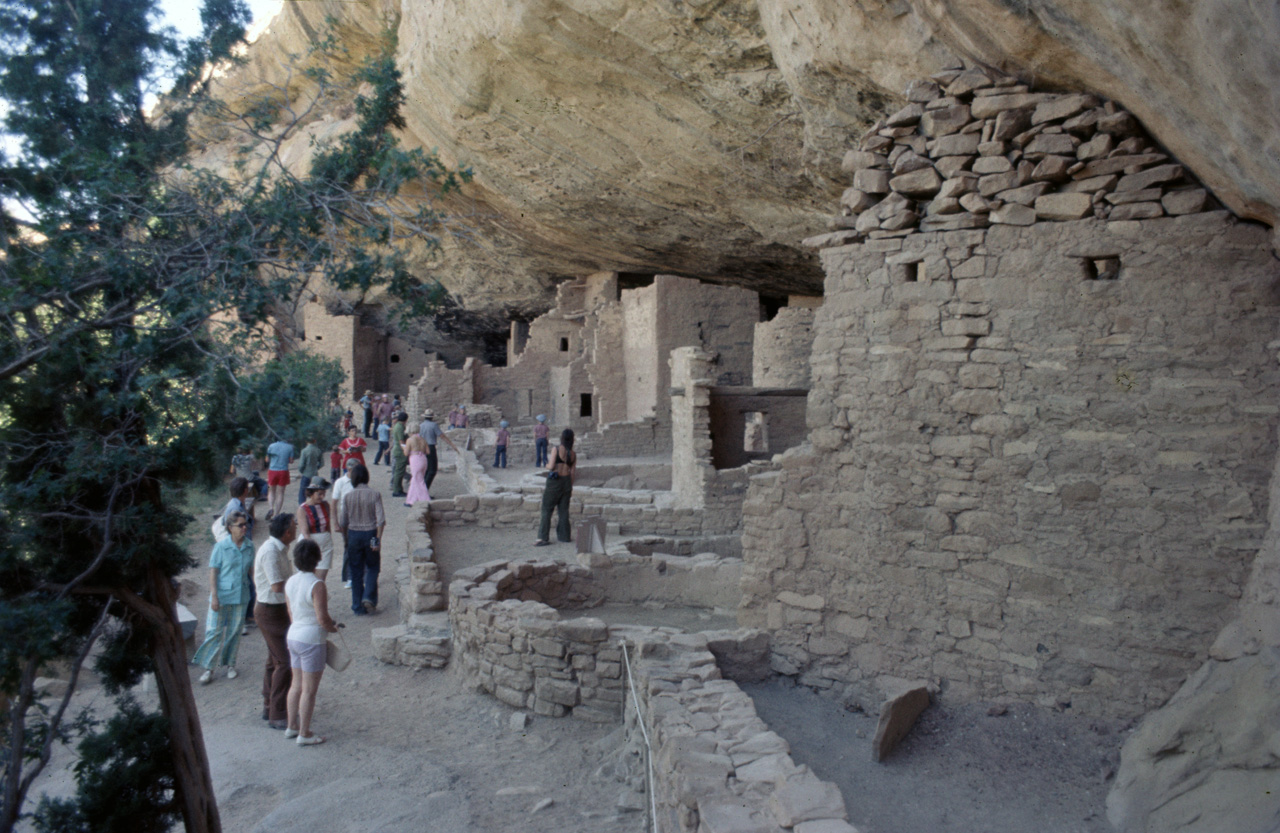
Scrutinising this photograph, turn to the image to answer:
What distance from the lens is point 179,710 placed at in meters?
4.08

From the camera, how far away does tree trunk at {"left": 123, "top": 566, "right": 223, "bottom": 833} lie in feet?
13.0

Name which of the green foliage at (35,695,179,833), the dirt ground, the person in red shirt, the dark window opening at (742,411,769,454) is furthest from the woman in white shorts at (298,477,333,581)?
the dark window opening at (742,411,769,454)

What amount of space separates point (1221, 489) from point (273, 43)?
1785 cm

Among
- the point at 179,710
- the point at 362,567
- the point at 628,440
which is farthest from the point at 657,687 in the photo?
the point at 628,440

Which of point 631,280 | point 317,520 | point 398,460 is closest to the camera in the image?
point 317,520

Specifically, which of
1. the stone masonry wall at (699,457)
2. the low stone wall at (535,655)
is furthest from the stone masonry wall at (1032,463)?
the stone masonry wall at (699,457)

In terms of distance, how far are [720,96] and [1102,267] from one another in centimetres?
451

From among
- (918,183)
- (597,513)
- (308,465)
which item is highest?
(918,183)

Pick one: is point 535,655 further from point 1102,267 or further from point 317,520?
point 1102,267

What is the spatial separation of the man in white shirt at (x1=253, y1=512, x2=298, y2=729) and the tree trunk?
691 mm

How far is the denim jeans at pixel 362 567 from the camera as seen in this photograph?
694 centimetres

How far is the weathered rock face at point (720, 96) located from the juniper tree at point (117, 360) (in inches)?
51.6

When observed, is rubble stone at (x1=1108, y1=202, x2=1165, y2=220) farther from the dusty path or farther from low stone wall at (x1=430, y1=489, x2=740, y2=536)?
low stone wall at (x1=430, y1=489, x2=740, y2=536)

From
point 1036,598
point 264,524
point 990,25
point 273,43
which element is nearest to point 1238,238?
point 990,25
